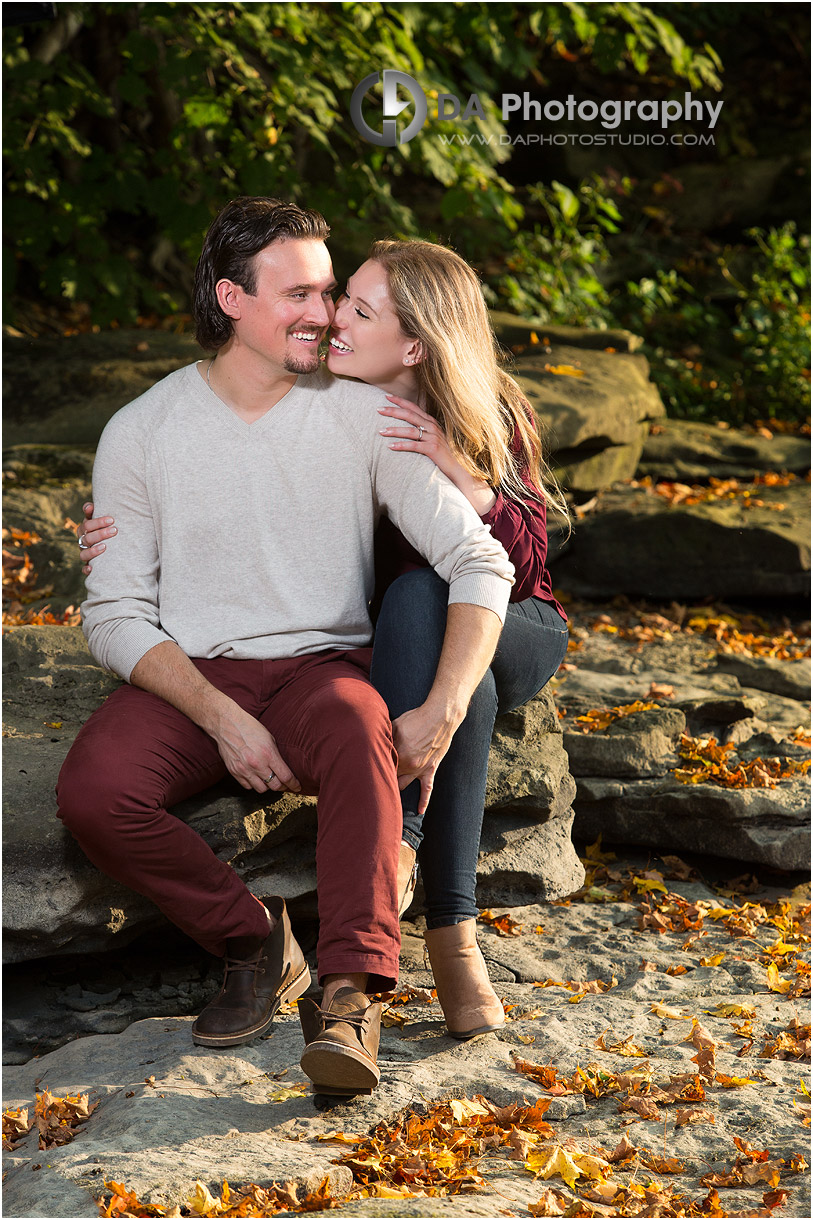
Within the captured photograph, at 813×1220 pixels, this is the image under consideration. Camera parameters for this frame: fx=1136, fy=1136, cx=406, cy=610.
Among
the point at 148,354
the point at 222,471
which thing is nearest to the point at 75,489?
the point at 148,354

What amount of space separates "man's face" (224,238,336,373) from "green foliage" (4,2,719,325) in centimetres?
279

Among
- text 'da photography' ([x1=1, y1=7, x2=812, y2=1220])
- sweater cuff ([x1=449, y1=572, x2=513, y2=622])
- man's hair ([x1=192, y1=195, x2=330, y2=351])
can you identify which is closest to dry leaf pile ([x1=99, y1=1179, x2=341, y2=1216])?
text 'da photography' ([x1=1, y1=7, x2=812, y2=1220])

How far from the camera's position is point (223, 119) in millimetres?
5637

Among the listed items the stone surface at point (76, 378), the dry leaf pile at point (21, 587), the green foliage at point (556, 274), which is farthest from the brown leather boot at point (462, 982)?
the green foliage at point (556, 274)

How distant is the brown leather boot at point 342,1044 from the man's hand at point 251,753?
513mm

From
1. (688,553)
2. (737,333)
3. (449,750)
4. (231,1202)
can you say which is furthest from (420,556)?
(737,333)

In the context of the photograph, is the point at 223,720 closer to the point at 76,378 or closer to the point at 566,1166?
the point at 566,1166

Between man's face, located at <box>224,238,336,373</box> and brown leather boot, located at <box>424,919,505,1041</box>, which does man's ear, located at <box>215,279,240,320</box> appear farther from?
brown leather boot, located at <box>424,919,505,1041</box>

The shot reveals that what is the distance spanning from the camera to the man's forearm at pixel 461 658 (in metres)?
2.51

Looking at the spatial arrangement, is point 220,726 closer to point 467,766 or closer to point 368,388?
point 467,766

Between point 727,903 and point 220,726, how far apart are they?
6.54 ft

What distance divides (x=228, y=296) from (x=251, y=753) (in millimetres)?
1149

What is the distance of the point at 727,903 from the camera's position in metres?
3.72

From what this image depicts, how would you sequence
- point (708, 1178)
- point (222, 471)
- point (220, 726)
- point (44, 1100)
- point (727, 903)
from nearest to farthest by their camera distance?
point (708, 1178), point (44, 1100), point (220, 726), point (222, 471), point (727, 903)
